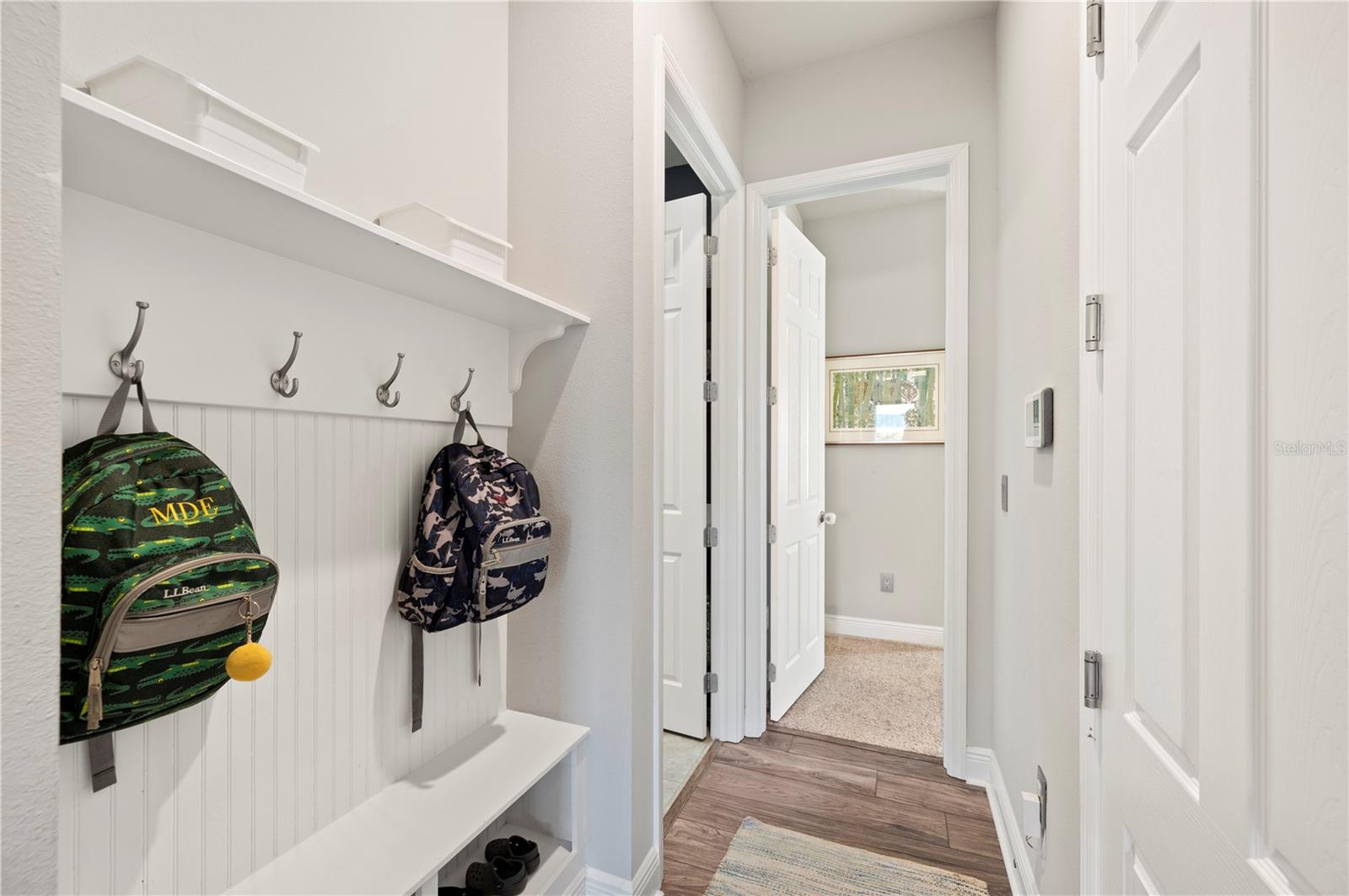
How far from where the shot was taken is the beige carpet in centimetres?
247

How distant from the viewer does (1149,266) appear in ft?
2.62

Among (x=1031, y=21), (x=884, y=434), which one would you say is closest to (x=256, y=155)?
(x=1031, y=21)

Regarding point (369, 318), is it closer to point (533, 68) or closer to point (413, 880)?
point (533, 68)

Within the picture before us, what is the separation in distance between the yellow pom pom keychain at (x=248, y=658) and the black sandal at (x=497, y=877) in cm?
80

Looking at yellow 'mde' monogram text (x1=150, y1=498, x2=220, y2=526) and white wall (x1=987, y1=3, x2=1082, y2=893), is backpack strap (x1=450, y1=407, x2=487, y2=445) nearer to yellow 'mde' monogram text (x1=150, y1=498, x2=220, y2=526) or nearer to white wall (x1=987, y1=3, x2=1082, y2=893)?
yellow 'mde' monogram text (x1=150, y1=498, x2=220, y2=526)

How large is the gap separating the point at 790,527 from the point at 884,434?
1.48m

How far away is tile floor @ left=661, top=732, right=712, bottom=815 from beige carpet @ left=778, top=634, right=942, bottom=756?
0.45 metres

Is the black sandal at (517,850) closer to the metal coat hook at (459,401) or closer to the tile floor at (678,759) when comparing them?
the tile floor at (678,759)

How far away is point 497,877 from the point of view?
1.24 meters

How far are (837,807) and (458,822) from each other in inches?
54.7

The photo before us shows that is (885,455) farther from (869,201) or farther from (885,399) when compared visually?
(869,201)

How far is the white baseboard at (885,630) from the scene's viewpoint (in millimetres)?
3639

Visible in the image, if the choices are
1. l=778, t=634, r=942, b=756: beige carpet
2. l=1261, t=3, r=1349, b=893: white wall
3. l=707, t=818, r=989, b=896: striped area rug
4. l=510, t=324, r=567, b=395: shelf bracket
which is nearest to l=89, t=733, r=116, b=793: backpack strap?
l=510, t=324, r=567, b=395: shelf bracket

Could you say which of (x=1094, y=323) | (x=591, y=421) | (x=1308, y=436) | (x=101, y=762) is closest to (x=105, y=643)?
(x=101, y=762)
